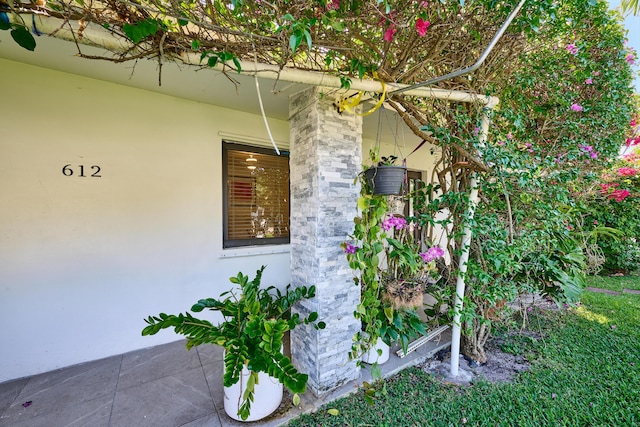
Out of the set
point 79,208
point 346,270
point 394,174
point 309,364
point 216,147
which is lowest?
point 309,364

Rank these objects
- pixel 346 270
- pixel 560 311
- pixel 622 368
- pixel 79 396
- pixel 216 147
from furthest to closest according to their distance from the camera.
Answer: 1. pixel 560 311
2. pixel 216 147
3. pixel 622 368
4. pixel 346 270
5. pixel 79 396

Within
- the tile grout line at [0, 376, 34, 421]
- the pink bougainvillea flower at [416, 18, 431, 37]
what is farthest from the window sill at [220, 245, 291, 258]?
the pink bougainvillea flower at [416, 18, 431, 37]

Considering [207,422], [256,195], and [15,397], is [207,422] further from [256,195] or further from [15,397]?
[256,195]

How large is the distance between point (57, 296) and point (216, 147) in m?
2.09

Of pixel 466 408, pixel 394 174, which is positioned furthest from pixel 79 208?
pixel 466 408

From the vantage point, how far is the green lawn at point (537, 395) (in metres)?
1.81

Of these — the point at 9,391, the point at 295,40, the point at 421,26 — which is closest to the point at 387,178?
the point at 421,26

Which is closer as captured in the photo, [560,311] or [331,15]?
[331,15]

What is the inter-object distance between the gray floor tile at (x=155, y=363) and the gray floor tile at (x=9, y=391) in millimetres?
678

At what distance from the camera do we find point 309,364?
2.13m

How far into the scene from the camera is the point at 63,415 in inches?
72.9

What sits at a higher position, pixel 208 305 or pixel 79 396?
pixel 208 305

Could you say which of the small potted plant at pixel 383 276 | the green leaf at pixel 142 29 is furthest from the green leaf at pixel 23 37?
the small potted plant at pixel 383 276

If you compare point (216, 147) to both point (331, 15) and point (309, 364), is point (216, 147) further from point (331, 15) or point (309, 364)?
point (309, 364)
